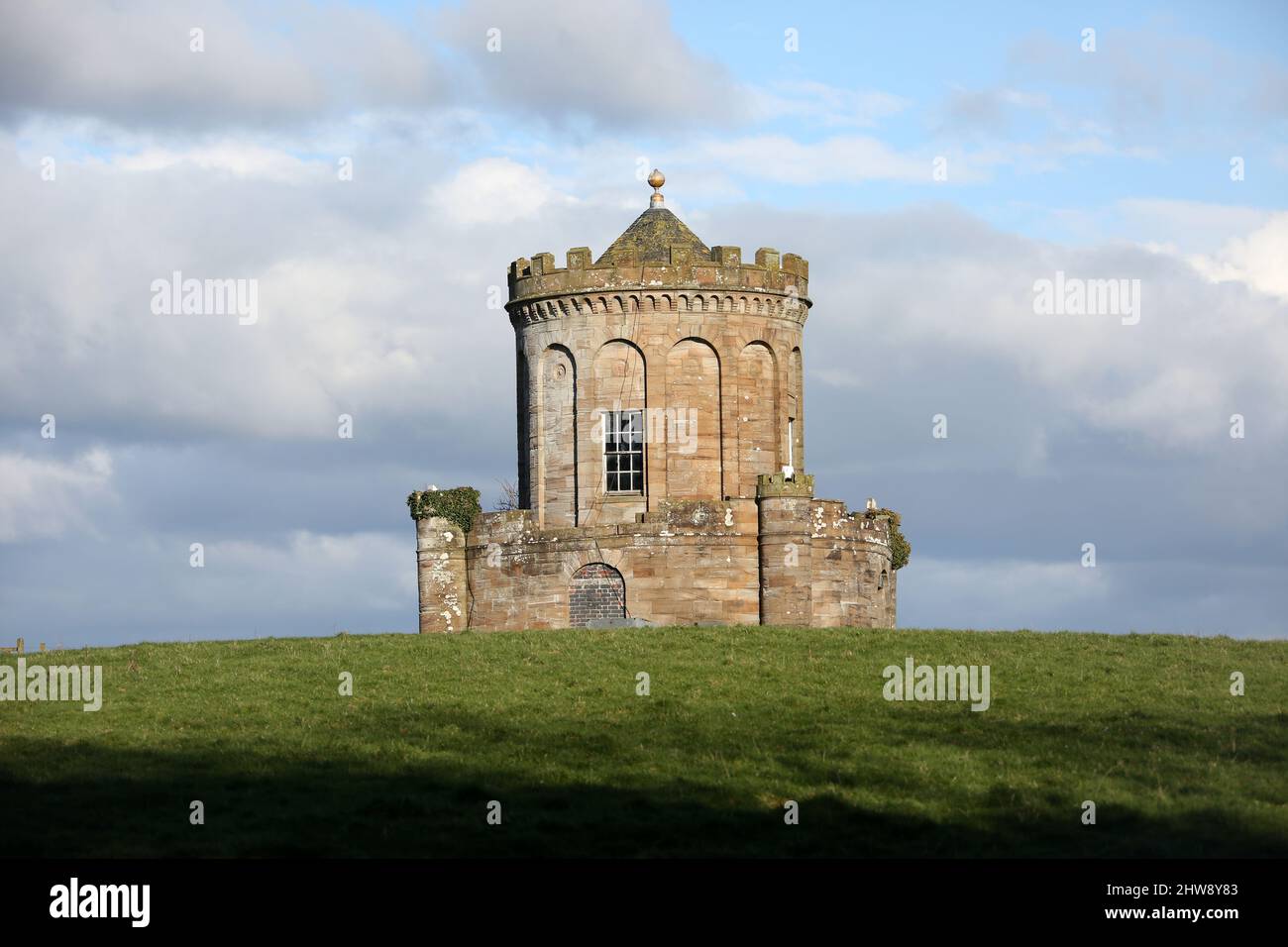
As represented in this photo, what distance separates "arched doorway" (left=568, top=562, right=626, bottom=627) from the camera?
44.6 meters

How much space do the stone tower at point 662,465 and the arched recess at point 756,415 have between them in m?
0.05

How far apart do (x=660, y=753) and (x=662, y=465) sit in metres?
21.9

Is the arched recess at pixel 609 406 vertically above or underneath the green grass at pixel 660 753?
above

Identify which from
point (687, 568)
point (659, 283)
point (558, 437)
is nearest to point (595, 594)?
point (687, 568)

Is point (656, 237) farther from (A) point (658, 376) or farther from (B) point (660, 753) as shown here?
(B) point (660, 753)

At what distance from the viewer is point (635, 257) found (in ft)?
155

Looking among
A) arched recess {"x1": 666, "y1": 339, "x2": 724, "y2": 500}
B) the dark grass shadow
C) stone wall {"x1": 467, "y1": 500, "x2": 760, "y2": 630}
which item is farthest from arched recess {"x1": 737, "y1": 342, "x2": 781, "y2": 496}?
the dark grass shadow

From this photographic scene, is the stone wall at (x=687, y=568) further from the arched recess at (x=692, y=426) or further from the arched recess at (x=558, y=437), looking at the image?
the arched recess at (x=692, y=426)

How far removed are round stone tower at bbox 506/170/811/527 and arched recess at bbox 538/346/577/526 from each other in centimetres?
3

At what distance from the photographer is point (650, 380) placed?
47094 millimetres

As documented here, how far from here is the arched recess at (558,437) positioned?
47.5 m

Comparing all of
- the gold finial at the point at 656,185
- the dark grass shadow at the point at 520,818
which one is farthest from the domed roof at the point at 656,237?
the dark grass shadow at the point at 520,818
